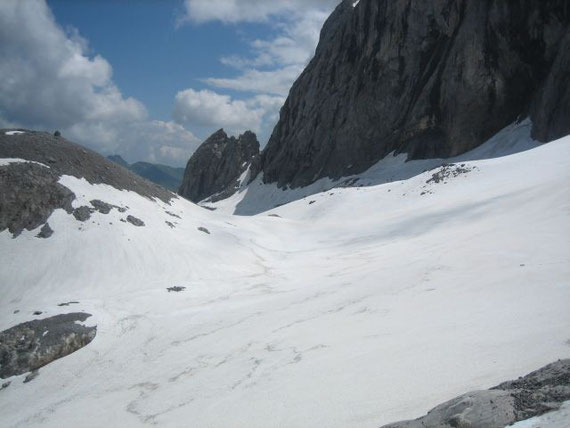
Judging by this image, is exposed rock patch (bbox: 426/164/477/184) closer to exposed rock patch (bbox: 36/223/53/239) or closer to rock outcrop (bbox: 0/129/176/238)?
rock outcrop (bbox: 0/129/176/238)

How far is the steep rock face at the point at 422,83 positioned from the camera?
44.7 m

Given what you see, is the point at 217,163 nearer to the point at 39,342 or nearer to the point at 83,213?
the point at 83,213

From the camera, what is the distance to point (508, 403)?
4703 mm

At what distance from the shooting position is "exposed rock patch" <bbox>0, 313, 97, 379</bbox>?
13.3 metres

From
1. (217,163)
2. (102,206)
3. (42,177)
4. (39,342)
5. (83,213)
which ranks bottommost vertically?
(39,342)

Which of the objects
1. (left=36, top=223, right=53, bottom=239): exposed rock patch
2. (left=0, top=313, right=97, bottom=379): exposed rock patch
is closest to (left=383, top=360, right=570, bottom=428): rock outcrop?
(left=0, top=313, right=97, bottom=379): exposed rock patch

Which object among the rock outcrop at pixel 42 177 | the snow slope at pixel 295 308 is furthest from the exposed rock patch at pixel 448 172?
the rock outcrop at pixel 42 177

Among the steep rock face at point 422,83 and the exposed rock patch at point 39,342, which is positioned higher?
the steep rock face at point 422,83

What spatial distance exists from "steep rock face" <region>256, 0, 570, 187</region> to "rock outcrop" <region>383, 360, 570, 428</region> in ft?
121

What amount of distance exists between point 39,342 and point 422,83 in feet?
181

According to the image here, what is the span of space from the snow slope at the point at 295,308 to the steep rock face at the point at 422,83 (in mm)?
21972

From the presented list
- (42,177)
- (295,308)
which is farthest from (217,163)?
(295,308)

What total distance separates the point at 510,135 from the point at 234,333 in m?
41.2

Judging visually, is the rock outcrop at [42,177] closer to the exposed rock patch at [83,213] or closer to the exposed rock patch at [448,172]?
the exposed rock patch at [83,213]
